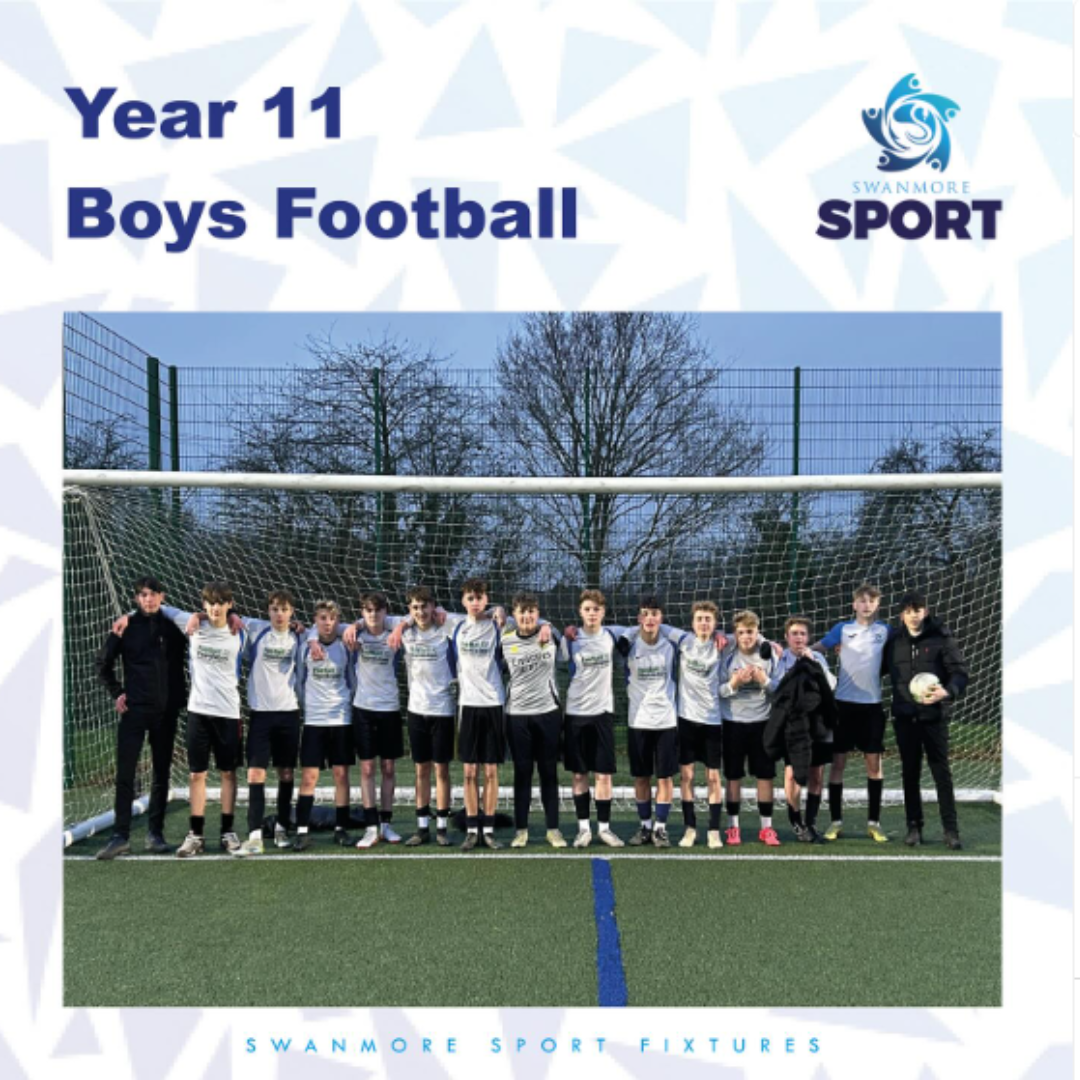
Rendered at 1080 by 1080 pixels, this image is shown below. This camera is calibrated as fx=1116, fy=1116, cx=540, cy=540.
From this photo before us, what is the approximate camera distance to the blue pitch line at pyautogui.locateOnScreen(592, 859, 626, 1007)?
4.20 meters

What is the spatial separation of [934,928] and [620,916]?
4.65 ft

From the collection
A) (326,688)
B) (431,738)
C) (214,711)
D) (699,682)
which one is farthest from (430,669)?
(699,682)

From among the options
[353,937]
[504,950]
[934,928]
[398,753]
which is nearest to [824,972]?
[934,928]

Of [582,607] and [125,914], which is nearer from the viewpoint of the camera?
[125,914]

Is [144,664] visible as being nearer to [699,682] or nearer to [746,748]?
[699,682]

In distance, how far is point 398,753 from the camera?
7.08 metres

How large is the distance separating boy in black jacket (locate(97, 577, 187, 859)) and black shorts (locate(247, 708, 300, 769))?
0.49 m

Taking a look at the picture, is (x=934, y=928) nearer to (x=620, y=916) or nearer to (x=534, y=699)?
(x=620, y=916)

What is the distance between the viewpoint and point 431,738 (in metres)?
6.94

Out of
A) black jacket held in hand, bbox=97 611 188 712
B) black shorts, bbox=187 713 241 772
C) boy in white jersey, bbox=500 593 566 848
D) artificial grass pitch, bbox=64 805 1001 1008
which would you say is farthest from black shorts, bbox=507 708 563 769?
black jacket held in hand, bbox=97 611 188 712

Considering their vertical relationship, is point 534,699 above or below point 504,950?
above

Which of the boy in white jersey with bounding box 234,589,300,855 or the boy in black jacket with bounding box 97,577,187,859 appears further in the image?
the boy in white jersey with bounding box 234,589,300,855

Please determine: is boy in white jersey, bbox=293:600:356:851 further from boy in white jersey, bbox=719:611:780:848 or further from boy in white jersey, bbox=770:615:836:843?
boy in white jersey, bbox=770:615:836:843

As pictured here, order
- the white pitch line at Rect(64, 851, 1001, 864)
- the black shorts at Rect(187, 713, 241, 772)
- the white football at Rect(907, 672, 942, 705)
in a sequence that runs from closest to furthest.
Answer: the white pitch line at Rect(64, 851, 1001, 864) < the black shorts at Rect(187, 713, 241, 772) < the white football at Rect(907, 672, 942, 705)
